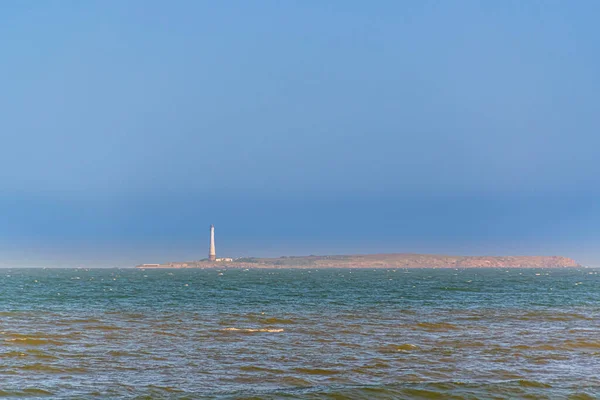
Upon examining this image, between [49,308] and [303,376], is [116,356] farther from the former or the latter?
[49,308]

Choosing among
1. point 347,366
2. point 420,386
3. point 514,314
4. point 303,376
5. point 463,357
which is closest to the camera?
point 420,386

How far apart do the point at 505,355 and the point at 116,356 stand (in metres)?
19.8

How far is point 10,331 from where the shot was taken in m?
42.3

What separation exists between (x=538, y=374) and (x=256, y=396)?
13.0m

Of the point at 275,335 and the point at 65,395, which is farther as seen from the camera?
the point at 275,335

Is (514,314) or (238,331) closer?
(238,331)

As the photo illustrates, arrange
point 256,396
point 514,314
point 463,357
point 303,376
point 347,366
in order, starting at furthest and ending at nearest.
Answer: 1. point 514,314
2. point 463,357
3. point 347,366
4. point 303,376
5. point 256,396

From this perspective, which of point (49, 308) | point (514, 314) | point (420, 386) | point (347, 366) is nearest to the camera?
point (420, 386)

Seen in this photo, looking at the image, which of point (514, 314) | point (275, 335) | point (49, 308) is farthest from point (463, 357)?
point (49, 308)

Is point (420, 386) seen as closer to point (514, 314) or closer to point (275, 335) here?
point (275, 335)

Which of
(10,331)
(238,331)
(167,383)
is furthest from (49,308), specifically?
(167,383)

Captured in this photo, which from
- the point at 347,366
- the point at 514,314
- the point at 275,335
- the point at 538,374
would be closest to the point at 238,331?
the point at 275,335

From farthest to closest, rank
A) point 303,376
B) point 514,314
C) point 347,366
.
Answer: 1. point 514,314
2. point 347,366
3. point 303,376

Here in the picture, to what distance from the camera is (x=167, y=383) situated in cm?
2603
